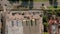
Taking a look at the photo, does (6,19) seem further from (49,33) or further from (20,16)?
(49,33)

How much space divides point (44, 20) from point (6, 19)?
230 cm

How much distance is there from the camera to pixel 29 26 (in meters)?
10.0

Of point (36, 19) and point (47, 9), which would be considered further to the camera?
point (47, 9)

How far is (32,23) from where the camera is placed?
33.0ft

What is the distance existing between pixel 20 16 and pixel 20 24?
0.86 feet

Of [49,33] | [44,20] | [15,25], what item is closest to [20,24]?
[15,25]

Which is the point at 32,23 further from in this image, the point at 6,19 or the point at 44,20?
the point at 44,20

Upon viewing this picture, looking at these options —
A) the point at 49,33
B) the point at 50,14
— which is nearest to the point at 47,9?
the point at 50,14

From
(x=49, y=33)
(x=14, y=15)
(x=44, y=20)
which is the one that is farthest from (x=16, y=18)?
(x=44, y=20)

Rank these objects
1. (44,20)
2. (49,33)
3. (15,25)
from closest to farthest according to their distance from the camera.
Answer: (15,25) → (49,33) → (44,20)

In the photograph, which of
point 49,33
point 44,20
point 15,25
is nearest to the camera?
point 15,25

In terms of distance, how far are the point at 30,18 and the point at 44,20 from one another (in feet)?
6.23

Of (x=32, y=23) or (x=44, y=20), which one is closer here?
(x=32, y=23)

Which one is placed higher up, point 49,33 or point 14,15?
point 14,15
